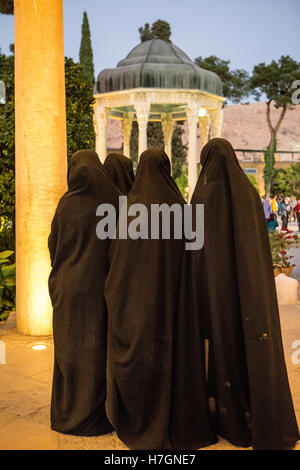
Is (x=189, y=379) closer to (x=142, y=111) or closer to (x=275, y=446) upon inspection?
(x=275, y=446)

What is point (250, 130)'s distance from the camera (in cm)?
7444

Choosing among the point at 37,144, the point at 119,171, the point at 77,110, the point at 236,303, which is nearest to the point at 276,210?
the point at 77,110

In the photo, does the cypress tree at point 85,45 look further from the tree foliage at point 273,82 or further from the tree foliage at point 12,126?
the tree foliage at point 12,126

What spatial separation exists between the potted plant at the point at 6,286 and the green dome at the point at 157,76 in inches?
437

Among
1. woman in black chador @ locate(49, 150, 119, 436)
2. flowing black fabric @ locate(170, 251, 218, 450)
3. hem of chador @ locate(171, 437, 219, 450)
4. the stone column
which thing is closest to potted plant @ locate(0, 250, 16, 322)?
woman in black chador @ locate(49, 150, 119, 436)

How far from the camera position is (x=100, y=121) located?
56.2 ft

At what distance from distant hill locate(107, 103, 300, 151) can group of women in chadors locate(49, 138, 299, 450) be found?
6591 cm

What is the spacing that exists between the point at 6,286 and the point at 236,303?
3.67 meters

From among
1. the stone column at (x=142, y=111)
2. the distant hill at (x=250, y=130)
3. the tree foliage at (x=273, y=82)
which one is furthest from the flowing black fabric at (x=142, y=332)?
the distant hill at (x=250, y=130)

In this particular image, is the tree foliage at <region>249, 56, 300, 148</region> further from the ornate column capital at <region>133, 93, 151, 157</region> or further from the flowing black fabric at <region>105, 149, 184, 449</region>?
the flowing black fabric at <region>105, 149, 184, 449</region>

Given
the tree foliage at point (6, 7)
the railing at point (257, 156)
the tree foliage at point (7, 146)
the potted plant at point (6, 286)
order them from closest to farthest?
the potted plant at point (6, 286), the tree foliage at point (7, 146), the tree foliage at point (6, 7), the railing at point (257, 156)

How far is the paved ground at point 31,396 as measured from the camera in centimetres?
279

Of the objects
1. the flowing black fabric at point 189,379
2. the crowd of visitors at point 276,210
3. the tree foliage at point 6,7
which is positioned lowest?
the flowing black fabric at point 189,379
